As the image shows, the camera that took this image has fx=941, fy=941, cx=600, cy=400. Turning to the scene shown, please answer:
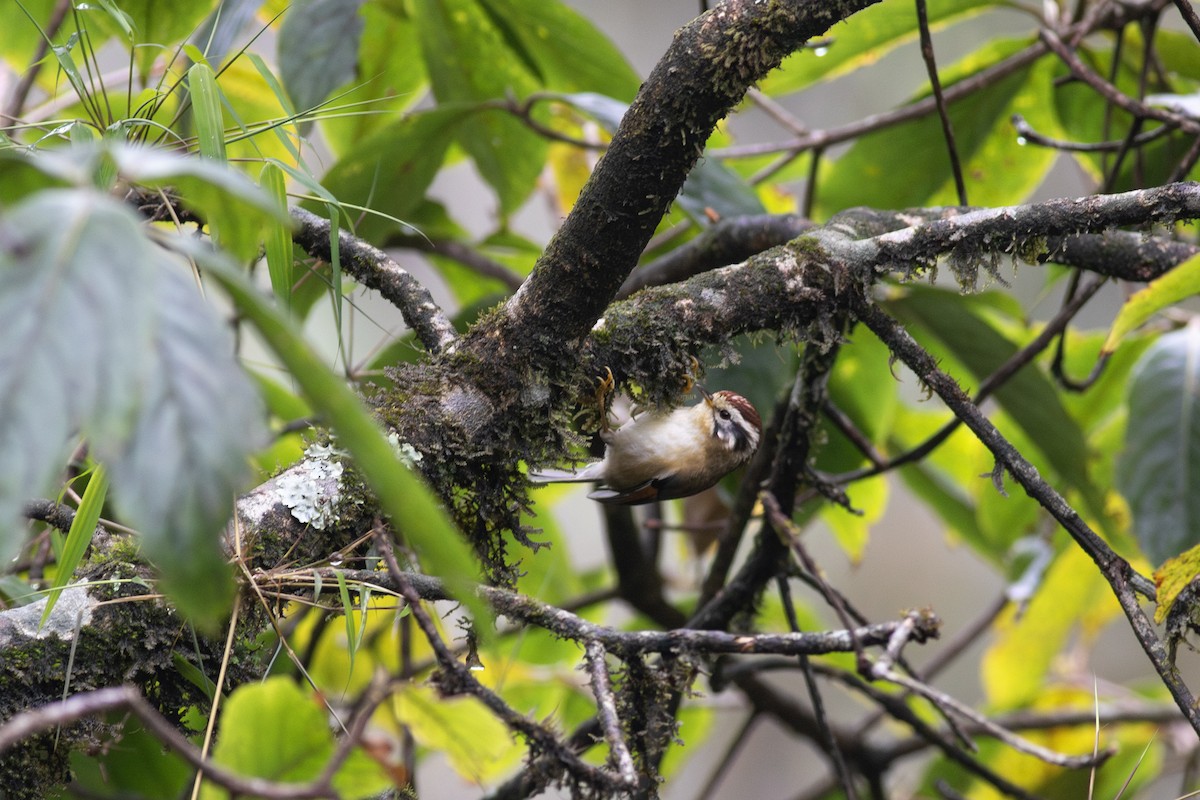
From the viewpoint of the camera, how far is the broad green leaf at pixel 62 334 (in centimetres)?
48

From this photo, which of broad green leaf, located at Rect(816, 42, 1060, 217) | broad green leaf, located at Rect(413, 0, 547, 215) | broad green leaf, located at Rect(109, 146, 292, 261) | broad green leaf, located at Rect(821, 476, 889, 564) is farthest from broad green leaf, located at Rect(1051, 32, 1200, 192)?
broad green leaf, located at Rect(109, 146, 292, 261)

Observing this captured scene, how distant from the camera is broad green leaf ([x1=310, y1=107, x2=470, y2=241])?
7.00ft

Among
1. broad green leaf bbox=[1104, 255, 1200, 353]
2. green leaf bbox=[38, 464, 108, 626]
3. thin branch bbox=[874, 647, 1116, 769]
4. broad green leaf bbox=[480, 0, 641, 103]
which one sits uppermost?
broad green leaf bbox=[480, 0, 641, 103]

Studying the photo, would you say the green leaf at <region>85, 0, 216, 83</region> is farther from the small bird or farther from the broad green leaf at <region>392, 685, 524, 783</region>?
the broad green leaf at <region>392, 685, 524, 783</region>

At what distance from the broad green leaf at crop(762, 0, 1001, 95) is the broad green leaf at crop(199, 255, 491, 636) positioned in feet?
6.82

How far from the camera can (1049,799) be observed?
2.80 metres

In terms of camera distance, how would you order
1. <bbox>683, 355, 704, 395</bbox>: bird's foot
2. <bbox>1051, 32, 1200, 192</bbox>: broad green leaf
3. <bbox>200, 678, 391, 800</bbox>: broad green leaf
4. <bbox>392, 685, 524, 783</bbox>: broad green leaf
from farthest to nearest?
<bbox>1051, 32, 1200, 192</bbox>: broad green leaf
<bbox>392, 685, 524, 783</bbox>: broad green leaf
<bbox>683, 355, 704, 395</bbox>: bird's foot
<bbox>200, 678, 391, 800</bbox>: broad green leaf

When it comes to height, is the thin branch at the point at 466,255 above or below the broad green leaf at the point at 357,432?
above

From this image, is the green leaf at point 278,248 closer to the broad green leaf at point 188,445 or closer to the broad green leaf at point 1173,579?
the broad green leaf at point 188,445

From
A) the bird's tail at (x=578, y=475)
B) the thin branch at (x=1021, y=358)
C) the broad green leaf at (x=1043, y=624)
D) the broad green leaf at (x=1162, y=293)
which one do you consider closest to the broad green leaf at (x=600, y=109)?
the bird's tail at (x=578, y=475)

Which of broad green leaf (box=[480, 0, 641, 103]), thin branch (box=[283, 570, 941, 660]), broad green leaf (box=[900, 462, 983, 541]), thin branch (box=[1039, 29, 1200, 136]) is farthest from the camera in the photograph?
broad green leaf (box=[900, 462, 983, 541])

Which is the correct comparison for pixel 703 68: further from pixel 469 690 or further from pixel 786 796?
pixel 786 796

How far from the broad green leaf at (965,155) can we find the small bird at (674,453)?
30.0 inches

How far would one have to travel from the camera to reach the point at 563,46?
2.30m
